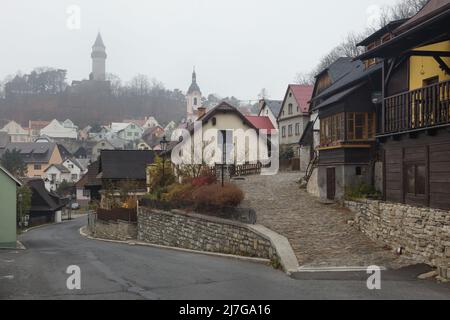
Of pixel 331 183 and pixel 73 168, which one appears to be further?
pixel 73 168

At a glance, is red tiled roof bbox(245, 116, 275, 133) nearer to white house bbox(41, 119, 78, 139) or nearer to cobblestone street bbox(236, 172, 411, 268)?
cobblestone street bbox(236, 172, 411, 268)

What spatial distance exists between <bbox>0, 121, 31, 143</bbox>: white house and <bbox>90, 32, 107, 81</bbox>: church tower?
70.0ft

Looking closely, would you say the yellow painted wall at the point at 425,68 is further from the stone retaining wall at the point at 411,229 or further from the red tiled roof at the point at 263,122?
the red tiled roof at the point at 263,122

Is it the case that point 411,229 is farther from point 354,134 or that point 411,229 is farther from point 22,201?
point 22,201

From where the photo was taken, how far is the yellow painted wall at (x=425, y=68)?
574 inches

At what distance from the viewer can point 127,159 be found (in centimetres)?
5078

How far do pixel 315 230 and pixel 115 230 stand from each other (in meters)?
19.9

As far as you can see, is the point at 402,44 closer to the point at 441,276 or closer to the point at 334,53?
the point at 441,276

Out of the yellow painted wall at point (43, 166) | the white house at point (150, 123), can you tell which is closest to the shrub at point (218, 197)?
the yellow painted wall at point (43, 166)

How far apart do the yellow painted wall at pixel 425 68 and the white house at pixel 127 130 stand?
111045 millimetres

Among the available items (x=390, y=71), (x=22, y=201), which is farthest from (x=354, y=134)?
(x=22, y=201)

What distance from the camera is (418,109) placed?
47.1 feet

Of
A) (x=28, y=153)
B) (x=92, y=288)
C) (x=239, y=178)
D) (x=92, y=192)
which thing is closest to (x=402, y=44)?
(x=92, y=288)

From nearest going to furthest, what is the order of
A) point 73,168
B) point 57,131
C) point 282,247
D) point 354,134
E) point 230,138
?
point 282,247 → point 354,134 → point 230,138 → point 73,168 → point 57,131
